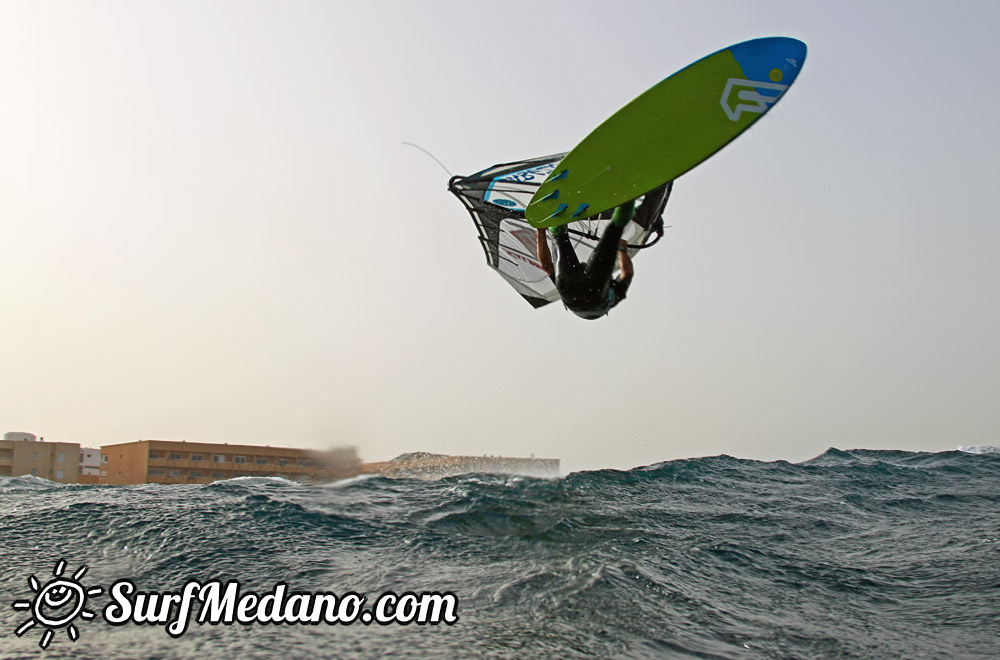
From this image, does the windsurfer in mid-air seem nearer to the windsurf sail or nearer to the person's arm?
the person's arm

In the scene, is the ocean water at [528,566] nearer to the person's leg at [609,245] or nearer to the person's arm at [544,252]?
the person's leg at [609,245]

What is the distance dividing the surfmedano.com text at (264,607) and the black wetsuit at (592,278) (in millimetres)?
3818

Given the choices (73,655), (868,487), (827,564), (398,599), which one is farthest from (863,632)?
(868,487)

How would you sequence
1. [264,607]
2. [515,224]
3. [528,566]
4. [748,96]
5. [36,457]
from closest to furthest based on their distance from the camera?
[264,607], [528,566], [748,96], [515,224], [36,457]

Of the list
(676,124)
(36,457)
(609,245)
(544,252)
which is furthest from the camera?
(36,457)

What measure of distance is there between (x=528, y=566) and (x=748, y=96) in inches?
169

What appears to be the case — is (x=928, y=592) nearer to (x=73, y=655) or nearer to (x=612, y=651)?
(x=612, y=651)

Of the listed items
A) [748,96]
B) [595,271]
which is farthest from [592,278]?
[748,96]

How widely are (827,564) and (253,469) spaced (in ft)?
139

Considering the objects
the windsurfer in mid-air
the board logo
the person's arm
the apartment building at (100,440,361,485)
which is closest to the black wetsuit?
the windsurfer in mid-air

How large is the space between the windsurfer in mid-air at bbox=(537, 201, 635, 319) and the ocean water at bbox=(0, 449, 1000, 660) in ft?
7.17

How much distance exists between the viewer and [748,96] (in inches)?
228

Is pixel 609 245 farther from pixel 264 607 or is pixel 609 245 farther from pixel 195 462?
pixel 195 462

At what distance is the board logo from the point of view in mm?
5727
